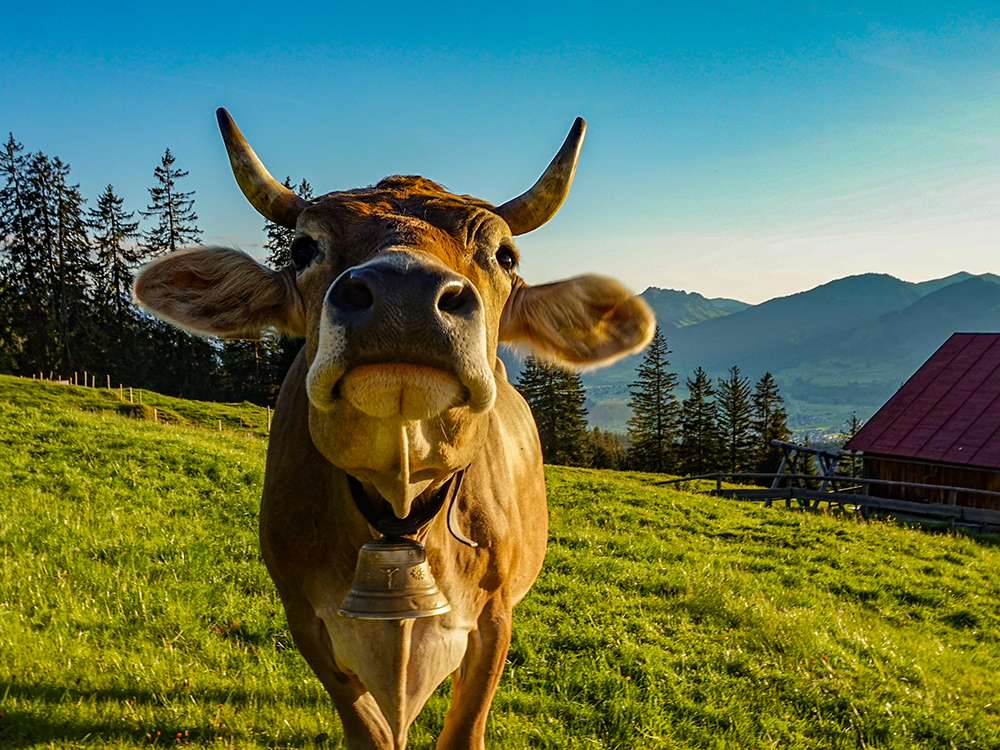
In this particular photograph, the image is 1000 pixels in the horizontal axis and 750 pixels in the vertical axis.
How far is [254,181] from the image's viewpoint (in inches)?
127

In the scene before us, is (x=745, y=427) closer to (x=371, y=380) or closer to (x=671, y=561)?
(x=671, y=561)

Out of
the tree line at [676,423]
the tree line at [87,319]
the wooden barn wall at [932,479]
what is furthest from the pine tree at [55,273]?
the wooden barn wall at [932,479]

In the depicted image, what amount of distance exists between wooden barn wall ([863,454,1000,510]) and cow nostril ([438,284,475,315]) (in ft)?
94.3

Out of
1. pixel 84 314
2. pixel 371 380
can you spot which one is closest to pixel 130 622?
pixel 371 380

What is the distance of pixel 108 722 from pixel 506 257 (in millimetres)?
4044

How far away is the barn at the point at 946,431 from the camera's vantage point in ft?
82.9

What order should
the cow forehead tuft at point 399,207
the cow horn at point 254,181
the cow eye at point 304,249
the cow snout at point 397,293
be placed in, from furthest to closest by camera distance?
the cow horn at point 254,181 < the cow eye at point 304,249 < the cow forehead tuft at point 399,207 < the cow snout at point 397,293

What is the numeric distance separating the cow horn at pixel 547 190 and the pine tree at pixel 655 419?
6475 cm

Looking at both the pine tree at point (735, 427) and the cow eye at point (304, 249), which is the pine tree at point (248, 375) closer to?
the pine tree at point (735, 427)

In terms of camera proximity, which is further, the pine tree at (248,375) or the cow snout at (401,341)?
the pine tree at (248,375)

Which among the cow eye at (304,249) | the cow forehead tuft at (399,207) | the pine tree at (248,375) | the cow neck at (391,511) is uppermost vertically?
the pine tree at (248,375)

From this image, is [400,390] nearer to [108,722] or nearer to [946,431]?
[108,722]

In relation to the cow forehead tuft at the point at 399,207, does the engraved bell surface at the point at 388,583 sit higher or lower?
lower

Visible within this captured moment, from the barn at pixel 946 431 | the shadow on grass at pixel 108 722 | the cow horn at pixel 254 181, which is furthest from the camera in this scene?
the barn at pixel 946 431
